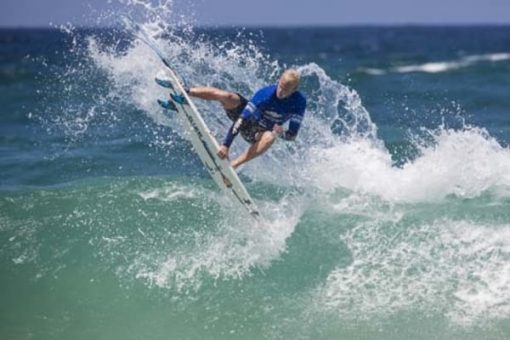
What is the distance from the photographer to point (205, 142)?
9203 millimetres

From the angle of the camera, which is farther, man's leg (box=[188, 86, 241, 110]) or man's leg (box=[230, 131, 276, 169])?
man's leg (box=[188, 86, 241, 110])

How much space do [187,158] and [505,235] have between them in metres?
6.72

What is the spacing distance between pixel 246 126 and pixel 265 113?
0.93ft

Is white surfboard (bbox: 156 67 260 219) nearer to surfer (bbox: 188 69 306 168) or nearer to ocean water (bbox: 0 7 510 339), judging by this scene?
surfer (bbox: 188 69 306 168)

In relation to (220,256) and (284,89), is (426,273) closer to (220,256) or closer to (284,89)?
(220,256)

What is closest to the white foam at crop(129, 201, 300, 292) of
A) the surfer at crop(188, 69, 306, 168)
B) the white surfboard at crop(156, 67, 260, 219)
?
the white surfboard at crop(156, 67, 260, 219)

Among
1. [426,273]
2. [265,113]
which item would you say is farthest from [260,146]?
[426,273]

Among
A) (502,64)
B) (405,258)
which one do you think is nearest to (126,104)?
(405,258)

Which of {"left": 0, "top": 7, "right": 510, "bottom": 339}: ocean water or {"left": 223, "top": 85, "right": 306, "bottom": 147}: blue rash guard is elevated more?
{"left": 223, "top": 85, "right": 306, "bottom": 147}: blue rash guard

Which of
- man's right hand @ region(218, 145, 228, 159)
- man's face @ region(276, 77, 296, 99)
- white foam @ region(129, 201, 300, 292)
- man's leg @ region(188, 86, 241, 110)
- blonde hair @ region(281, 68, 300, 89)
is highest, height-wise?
blonde hair @ region(281, 68, 300, 89)

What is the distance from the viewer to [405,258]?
881 cm

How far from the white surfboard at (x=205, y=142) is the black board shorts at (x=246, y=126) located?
401 mm

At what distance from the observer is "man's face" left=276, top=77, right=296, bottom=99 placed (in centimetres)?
876

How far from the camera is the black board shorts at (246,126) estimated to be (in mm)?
9039
